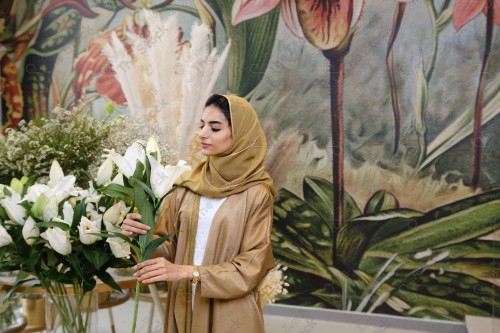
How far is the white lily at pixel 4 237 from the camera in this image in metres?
1.20

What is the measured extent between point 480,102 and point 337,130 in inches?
34.4

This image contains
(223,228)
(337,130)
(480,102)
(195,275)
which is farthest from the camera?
(337,130)

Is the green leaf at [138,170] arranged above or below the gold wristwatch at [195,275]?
above

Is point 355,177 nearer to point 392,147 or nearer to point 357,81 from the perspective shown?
point 392,147

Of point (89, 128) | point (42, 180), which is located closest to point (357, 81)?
point (89, 128)

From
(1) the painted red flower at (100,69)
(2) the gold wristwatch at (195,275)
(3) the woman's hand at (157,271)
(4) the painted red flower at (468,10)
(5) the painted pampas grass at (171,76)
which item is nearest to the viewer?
(3) the woman's hand at (157,271)

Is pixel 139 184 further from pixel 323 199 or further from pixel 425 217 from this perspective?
pixel 425 217

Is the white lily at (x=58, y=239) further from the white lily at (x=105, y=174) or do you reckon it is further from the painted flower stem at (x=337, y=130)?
the painted flower stem at (x=337, y=130)

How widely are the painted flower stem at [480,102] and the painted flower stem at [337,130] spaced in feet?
2.63

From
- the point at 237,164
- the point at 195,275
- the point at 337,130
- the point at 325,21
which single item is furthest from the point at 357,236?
the point at 195,275

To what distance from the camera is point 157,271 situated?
4.84 feet

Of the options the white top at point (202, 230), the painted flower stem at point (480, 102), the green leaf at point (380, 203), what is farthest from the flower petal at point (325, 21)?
the white top at point (202, 230)

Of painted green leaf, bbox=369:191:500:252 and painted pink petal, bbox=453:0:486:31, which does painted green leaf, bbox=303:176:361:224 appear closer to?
painted green leaf, bbox=369:191:500:252

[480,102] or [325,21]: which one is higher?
[325,21]
